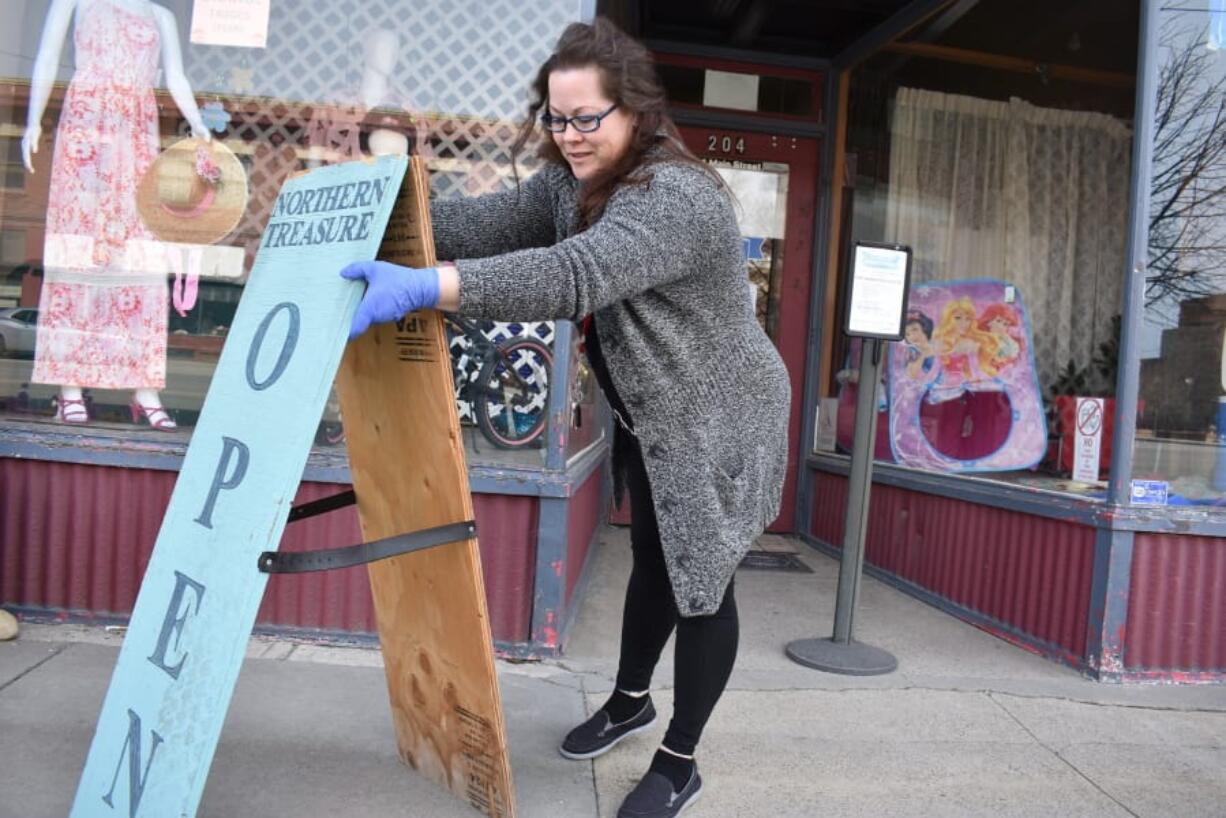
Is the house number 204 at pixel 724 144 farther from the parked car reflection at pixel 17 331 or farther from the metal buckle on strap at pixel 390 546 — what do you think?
the metal buckle on strap at pixel 390 546

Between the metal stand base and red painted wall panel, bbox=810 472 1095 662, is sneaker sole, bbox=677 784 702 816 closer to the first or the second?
the metal stand base

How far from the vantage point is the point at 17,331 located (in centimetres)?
359

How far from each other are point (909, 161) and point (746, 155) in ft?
3.06

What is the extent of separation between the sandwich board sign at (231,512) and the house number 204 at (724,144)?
4.07 meters

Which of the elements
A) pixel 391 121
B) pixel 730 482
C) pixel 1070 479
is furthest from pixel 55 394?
pixel 1070 479

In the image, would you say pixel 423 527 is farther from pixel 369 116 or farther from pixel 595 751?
pixel 369 116

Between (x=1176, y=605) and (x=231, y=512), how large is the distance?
131 inches

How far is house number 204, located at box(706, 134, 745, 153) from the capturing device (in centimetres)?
584

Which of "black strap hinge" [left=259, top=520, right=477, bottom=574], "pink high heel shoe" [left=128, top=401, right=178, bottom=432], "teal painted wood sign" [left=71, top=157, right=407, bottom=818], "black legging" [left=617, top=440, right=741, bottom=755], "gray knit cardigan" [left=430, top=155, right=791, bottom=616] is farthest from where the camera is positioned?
"pink high heel shoe" [left=128, top=401, right=178, bottom=432]

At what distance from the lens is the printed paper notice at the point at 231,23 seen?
3.60 meters

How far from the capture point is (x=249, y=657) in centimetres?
329

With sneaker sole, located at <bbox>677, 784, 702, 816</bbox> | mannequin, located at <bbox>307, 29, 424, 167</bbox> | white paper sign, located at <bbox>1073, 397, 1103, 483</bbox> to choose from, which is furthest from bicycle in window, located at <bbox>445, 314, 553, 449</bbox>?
white paper sign, located at <bbox>1073, 397, 1103, 483</bbox>

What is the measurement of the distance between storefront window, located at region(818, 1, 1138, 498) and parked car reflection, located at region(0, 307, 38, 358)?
3432 millimetres

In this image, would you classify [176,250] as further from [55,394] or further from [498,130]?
[498,130]
